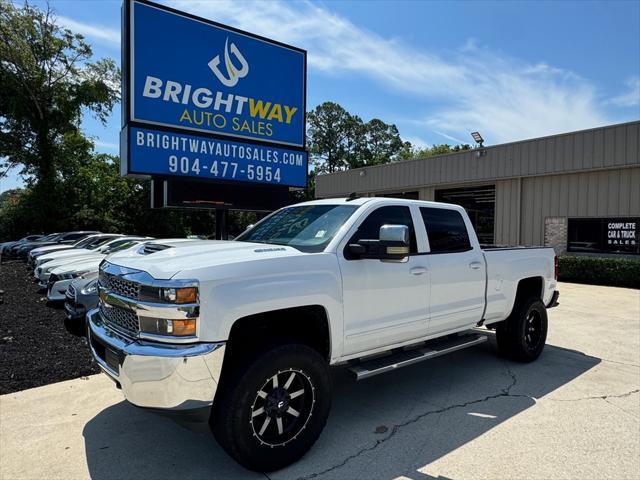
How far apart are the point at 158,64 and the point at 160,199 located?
234 centimetres

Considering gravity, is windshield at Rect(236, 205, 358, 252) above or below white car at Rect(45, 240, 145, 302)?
above

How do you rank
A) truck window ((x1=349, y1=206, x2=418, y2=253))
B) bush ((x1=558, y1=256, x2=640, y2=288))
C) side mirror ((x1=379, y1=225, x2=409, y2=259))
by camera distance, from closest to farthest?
side mirror ((x1=379, y1=225, x2=409, y2=259)) → truck window ((x1=349, y1=206, x2=418, y2=253)) → bush ((x1=558, y1=256, x2=640, y2=288))

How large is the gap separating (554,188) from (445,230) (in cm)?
1443

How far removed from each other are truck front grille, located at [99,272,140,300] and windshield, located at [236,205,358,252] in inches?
51.7

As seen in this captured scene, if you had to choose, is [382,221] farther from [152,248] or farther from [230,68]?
[230,68]

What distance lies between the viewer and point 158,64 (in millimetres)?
7574

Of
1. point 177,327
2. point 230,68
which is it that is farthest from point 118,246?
point 177,327

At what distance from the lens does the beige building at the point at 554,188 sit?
583 inches

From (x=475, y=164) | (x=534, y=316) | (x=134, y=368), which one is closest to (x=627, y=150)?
(x=475, y=164)

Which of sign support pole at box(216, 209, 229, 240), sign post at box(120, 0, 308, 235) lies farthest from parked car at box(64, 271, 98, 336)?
sign support pole at box(216, 209, 229, 240)

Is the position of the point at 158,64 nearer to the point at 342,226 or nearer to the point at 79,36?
the point at 342,226

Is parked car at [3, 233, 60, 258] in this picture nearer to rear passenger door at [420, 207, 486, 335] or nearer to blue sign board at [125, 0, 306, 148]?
blue sign board at [125, 0, 306, 148]

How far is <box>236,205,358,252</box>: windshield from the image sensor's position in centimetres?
380

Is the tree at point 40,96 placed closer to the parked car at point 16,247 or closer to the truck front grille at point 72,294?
the parked car at point 16,247
